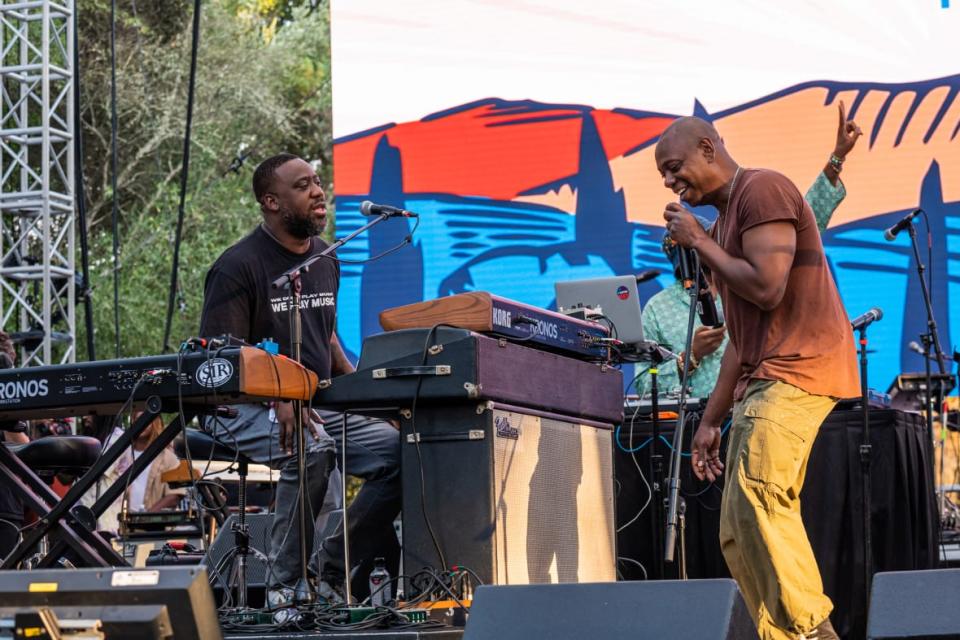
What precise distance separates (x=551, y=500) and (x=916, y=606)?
2.24 metres

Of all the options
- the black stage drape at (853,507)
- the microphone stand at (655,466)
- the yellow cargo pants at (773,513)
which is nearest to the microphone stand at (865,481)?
the black stage drape at (853,507)

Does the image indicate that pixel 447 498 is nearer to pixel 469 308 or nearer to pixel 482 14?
pixel 469 308

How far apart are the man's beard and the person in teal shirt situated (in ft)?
5.47

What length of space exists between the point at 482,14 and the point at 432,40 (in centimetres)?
44

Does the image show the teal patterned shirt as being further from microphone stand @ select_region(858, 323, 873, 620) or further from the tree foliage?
the tree foliage

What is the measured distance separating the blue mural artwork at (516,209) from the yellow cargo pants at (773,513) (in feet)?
18.3

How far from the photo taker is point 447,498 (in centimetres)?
419

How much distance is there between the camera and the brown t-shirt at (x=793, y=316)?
3.66 metres

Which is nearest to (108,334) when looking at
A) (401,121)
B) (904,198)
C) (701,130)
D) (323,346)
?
(401,121)

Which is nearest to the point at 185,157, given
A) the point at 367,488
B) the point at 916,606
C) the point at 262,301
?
the point at 262,301

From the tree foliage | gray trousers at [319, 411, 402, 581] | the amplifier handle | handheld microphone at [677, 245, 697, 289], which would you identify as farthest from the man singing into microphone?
the tree foliage

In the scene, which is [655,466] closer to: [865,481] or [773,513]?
[865,481]

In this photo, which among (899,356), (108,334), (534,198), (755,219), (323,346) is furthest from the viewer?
(108,334)

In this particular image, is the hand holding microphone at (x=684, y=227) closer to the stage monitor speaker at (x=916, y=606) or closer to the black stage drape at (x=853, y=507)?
the stage monitor speaker at (x=916, y=606)
